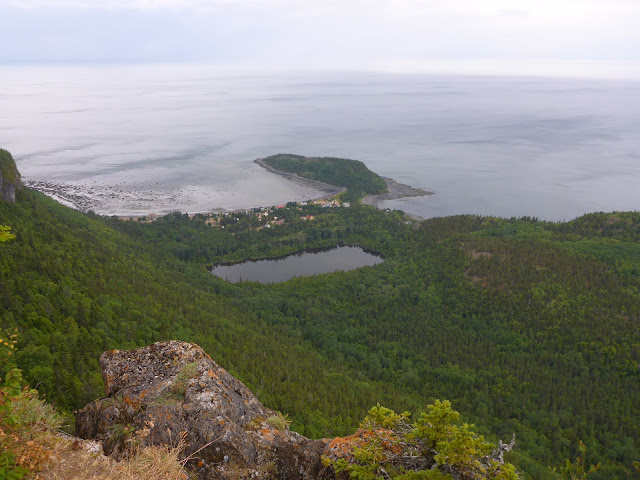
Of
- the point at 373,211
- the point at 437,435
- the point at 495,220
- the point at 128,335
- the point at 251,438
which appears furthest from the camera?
the point at 373,211

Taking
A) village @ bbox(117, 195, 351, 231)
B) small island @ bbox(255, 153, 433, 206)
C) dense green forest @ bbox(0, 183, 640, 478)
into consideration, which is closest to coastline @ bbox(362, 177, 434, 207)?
small island @ bbox(255, 153, 433, 206)

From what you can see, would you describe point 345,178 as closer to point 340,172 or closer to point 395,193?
point 340,172

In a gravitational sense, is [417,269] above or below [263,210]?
below

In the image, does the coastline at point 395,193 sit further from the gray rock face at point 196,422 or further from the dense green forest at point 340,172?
the gray rock face at point 196,422

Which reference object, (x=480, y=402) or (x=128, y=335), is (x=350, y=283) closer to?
(x=480, y=402)

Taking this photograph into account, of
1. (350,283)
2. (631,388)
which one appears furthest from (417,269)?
(631,388)

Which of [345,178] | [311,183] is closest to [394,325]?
[345,178]
